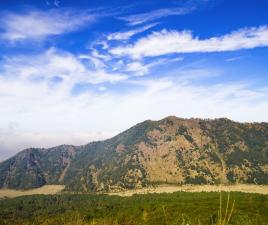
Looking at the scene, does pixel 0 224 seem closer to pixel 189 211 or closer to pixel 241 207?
pixel 189 211

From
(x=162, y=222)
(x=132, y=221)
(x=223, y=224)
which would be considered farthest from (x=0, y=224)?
(x=223, y=224)

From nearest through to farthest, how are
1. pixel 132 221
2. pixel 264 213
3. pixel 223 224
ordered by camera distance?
pixel 223 224 → pixel 264 213 → pixel 132 221

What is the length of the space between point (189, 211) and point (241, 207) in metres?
27.3

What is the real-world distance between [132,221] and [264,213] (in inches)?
2593

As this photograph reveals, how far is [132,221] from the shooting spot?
7662 inches

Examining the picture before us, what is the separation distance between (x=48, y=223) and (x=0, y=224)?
29556 millimetres

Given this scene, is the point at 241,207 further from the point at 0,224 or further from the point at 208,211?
the point at 0,224

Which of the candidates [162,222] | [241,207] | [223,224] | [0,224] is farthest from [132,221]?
[223,224]

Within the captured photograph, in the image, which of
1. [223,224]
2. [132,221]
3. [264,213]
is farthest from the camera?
[132,221]

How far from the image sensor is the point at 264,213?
17675 cm

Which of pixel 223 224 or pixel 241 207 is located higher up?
pixel 223 224

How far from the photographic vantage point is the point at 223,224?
5.57 metres

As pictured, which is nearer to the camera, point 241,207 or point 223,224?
point 223,224

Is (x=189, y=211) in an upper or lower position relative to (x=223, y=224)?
lower
